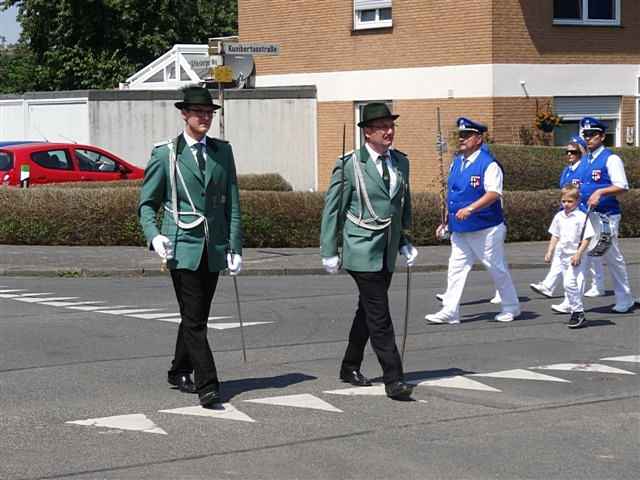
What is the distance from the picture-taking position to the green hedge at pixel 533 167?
23922 millimetres

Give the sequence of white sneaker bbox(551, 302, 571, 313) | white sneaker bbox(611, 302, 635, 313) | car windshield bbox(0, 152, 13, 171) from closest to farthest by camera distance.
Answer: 1. white sneaker bbox(551, 302, 571, 313)
2. white sneaker bbox(611, 302, 635, 313)
3. car windshield bbox(0, 152, 13, 171)

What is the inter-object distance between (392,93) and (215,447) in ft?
71.6

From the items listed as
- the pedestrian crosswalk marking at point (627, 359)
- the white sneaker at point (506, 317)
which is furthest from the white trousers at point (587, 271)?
the pedestrian crosswalk marking at point (627, 359)

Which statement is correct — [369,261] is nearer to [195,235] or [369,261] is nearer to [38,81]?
[195,235]

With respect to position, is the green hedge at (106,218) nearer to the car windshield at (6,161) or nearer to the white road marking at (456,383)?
the car windshield at (6,161)

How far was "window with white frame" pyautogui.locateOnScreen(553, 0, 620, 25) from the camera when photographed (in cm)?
→ 2767

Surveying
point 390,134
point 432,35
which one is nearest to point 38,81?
point 432,35

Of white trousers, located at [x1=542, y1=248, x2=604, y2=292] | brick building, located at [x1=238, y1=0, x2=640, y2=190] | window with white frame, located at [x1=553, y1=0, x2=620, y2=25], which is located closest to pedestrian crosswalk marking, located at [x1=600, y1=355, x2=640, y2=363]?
white trousers, located at [x1=542, y1=248, x2=604, y2=292]

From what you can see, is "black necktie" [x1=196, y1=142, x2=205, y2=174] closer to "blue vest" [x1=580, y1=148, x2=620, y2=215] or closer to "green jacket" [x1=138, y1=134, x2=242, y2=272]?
"green jacket" [x1=138, y1=134, x2=242, y2=272]

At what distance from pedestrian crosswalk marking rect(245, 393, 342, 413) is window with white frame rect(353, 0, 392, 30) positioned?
20439mm

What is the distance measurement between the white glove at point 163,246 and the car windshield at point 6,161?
18.4 metres

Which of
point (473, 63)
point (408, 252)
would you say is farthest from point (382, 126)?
point (473, 63)

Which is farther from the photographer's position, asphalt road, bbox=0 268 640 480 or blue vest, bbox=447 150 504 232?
blue vest, bbox=447 150 504 232

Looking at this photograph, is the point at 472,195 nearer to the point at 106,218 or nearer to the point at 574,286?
the point at 574,286
